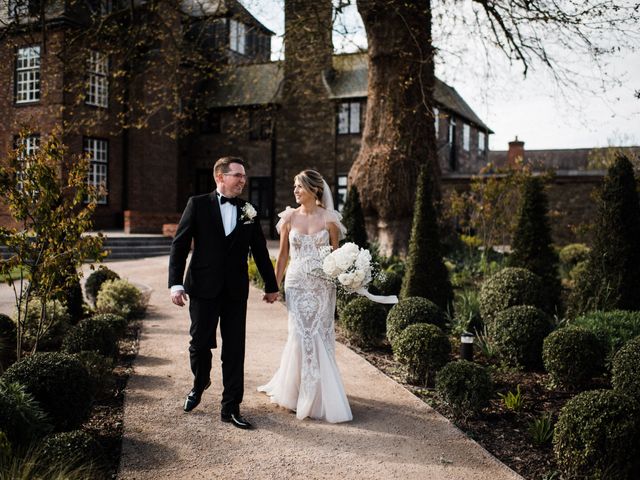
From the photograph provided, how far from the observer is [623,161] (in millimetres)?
7867

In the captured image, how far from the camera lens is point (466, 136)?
102 feet

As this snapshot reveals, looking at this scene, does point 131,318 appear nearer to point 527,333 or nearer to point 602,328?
point 527,333

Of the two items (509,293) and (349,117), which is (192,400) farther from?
(349,117)

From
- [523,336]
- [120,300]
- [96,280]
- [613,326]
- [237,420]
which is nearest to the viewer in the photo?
[237,420]

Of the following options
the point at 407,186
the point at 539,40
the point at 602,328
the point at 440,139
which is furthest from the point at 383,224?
the point at 440,139

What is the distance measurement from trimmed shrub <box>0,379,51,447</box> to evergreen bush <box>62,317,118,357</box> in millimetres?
2241

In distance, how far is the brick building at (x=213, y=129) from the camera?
23.1 m

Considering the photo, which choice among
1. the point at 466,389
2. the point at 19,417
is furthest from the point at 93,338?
the point at 466,389

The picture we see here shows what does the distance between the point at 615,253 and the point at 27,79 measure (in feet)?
76.7

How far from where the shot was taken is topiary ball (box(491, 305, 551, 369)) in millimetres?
6680

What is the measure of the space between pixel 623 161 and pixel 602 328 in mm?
Result: 2670

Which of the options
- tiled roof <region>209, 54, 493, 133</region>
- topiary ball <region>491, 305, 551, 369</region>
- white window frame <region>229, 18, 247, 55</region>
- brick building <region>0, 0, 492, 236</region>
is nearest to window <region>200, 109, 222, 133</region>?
brick building <region>0, 0, 492, 236</region>

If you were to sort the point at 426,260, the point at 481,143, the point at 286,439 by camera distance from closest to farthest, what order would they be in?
the point at 286,439, the point at 426,260, the point at 481,143

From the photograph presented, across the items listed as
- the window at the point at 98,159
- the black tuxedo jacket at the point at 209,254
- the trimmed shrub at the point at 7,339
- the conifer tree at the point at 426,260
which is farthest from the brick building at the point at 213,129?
the black tuxedo jacket at the point at 209,254
